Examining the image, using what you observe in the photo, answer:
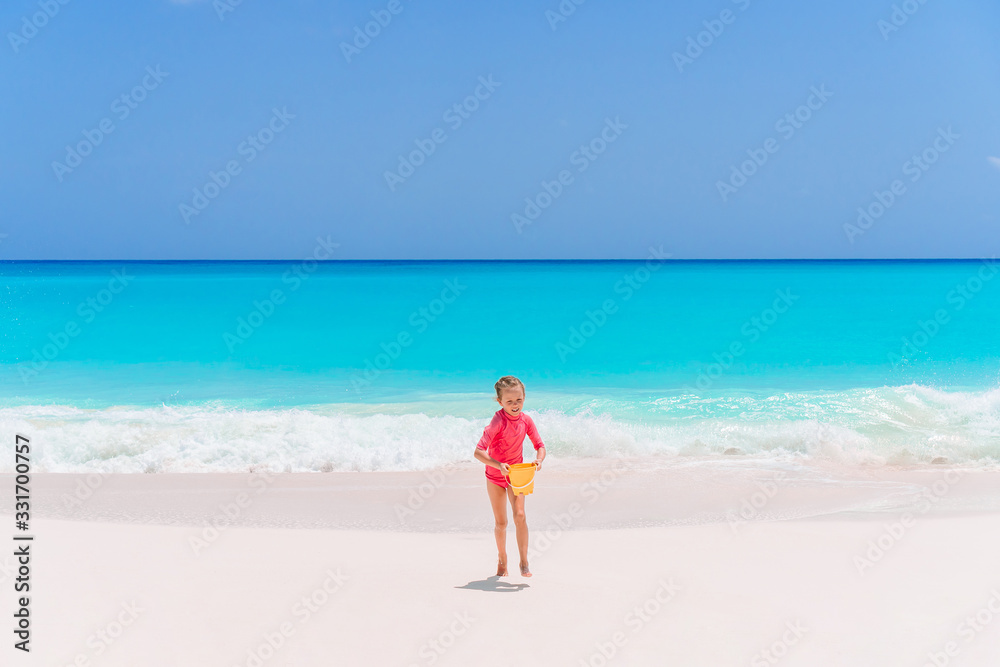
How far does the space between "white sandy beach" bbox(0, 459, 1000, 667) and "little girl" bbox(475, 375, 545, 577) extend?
30 centimetres

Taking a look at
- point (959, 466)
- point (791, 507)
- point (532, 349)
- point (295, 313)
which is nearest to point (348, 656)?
point (791, 507)

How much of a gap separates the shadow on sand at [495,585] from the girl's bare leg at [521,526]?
137mm

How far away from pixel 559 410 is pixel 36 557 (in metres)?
9.16

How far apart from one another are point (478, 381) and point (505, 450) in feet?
37.4

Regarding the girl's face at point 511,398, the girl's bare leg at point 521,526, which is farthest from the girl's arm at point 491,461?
the girl's face at point 511,398

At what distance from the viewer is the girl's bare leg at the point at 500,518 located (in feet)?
15.6

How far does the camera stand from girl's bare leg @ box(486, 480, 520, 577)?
4.74 metres

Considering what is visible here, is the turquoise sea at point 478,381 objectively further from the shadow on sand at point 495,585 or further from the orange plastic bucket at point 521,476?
the orange plastic bucket at point 521,476

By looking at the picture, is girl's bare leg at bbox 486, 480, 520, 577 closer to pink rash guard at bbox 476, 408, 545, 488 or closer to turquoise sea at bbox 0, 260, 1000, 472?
pink rash guard at bbox 476, 408, 545, 488

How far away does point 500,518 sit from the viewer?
4.79m

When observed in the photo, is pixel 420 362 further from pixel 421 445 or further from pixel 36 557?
pixel 36 557

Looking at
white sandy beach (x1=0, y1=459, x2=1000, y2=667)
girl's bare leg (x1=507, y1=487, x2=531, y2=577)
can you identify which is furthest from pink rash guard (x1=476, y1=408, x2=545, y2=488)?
white sandy beach (x1=0, y1=459, x2=1000, y2=667)

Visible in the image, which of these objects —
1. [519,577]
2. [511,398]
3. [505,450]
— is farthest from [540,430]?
[511,398]

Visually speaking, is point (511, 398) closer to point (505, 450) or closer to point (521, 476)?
point (505, 450)
